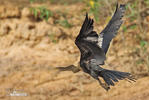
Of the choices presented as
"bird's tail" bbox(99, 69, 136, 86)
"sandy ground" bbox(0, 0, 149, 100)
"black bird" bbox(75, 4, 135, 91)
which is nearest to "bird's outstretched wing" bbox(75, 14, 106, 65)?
"black bird" bbox(75, 4, 135, 91)

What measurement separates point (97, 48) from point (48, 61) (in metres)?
3.40

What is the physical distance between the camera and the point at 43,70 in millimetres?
7883

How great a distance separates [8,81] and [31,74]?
1.75 feet

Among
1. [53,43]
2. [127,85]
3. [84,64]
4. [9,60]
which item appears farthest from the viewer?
[53,43]

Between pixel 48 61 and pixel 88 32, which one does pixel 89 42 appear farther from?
pixel 48 61

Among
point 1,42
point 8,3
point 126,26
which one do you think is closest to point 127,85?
point 126,26

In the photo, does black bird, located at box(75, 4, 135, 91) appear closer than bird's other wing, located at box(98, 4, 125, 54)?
Yes

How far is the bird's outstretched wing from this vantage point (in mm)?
4500

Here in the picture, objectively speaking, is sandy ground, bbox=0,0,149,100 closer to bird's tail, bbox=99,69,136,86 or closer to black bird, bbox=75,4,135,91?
black bird, bbox=75,4,135,91

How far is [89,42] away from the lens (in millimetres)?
4746

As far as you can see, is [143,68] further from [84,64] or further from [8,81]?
[8,81]

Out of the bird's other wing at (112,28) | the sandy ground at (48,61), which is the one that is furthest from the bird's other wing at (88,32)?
the sandy ground at (48,61)

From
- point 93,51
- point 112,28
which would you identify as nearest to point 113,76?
point 93,51

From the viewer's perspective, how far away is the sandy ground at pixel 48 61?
7094 mm
